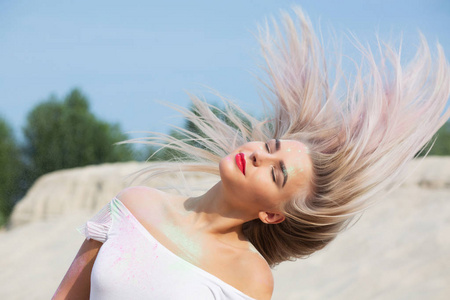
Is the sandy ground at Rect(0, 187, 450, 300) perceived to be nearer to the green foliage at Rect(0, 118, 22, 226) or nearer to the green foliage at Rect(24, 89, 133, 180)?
the green foliage at Rect(24, 89, 133, 180)

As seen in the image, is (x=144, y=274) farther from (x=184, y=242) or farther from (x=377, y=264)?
(x=377, y=264)

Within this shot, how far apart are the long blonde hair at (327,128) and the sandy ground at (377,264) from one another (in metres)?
2.68

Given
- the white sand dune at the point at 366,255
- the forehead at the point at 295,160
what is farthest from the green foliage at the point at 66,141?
the forehead at the point at 295,160

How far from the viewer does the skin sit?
2.33 metres

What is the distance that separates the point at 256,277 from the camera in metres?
2.29

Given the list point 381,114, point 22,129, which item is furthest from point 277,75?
point 22,129

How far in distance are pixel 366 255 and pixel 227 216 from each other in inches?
153

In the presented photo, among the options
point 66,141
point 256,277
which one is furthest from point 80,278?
point 66,141

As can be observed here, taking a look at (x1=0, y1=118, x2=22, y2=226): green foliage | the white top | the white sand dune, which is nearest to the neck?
the white top

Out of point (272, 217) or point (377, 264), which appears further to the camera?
point (377, 264)

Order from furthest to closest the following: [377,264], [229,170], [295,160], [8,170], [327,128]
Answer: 1. [8,170]
2. [377,264]
3. [327,128]
4. [295,160]
5. [229,170]

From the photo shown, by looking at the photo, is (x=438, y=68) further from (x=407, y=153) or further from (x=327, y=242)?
(x=327, y=242)

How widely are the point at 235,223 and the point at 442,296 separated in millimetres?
3134

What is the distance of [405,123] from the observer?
2748mm
